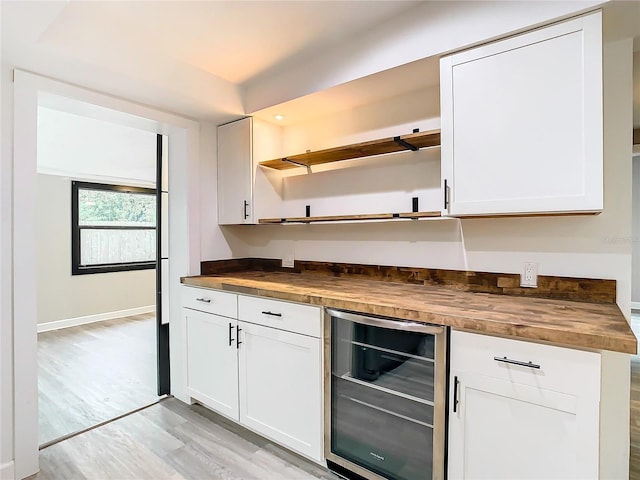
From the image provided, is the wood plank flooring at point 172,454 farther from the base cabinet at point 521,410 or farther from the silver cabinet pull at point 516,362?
the silver cabinet pull at point 516,362

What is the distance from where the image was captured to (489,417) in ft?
4.33

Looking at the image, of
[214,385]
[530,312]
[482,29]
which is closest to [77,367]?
[214,385]

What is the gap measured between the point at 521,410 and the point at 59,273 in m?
5.79

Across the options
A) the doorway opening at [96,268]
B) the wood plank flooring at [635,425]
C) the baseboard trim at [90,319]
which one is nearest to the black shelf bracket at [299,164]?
the doorway opening at [96,268]

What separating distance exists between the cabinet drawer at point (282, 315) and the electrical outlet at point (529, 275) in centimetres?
109

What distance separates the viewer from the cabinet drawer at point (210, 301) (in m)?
2.21

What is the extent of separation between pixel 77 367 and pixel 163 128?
261 cm

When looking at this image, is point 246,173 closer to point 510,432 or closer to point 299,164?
point 299,164

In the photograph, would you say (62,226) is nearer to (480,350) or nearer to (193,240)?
(193,240)

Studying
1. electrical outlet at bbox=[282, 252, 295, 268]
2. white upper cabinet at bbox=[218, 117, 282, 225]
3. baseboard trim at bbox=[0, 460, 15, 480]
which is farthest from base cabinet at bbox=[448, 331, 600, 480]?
baseboard trim at bbox=[0, 460, 15, 480]

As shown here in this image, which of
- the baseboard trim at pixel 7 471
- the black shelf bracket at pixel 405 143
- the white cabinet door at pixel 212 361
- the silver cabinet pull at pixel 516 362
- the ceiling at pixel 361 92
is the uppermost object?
the ceiling at pixel 361 92

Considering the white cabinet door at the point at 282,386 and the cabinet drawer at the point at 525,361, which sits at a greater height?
the cabinet drawer at the point at 525,361

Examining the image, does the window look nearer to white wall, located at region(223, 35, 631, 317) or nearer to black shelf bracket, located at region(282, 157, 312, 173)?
white wall, located at region(223, 35, 631, 317)

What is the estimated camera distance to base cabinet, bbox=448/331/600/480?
1151mm
